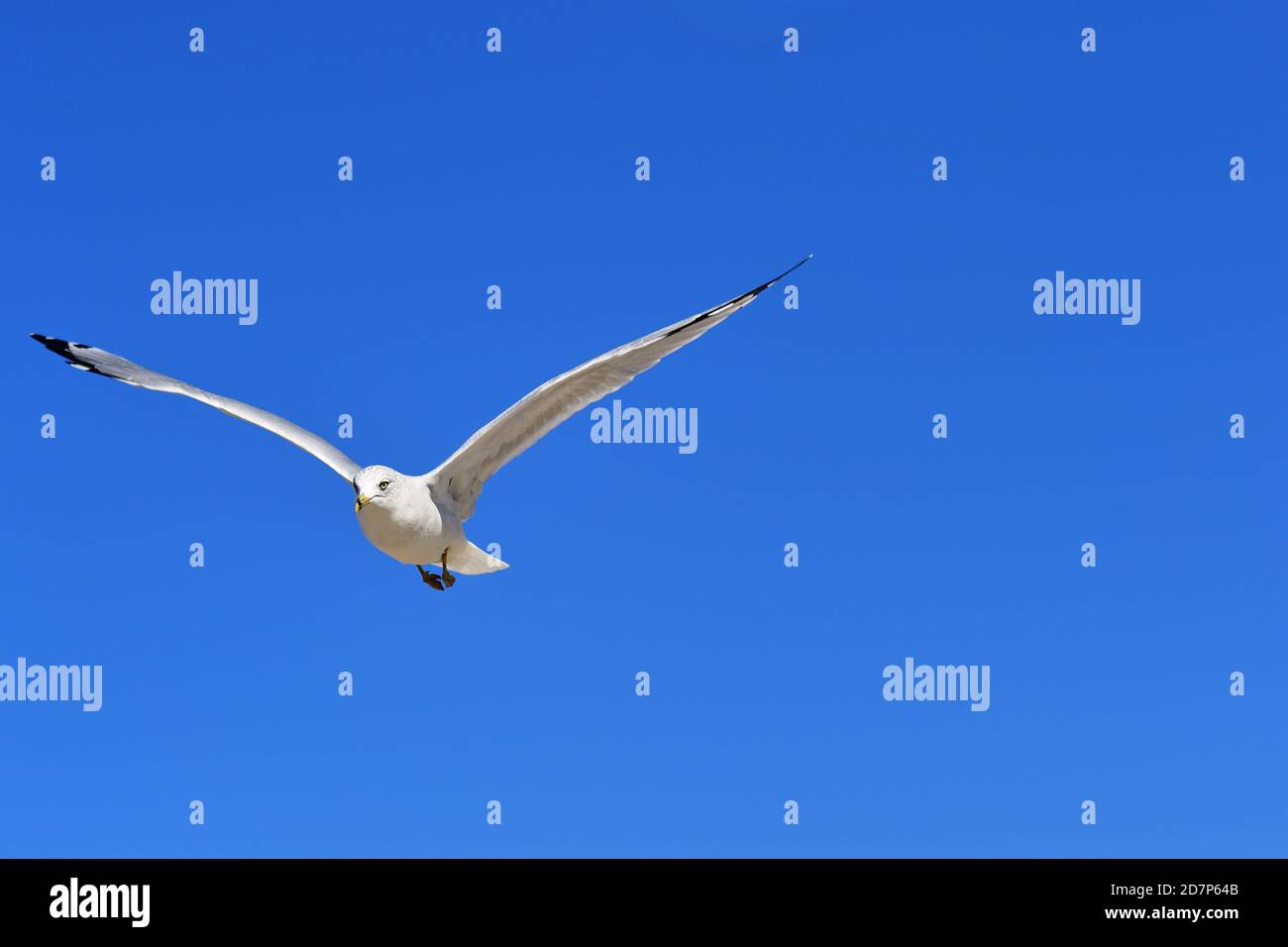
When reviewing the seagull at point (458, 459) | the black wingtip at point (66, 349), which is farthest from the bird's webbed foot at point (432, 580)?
the black wingtip at point (66, 349)

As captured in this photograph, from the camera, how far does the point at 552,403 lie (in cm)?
1136

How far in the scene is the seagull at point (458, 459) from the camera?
10898 mm

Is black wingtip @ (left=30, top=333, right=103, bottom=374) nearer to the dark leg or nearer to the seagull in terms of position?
the seagull

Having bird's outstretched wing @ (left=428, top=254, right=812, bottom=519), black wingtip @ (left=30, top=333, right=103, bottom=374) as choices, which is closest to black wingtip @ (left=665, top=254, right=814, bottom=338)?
bird's outstretched wing @ (left=428, top=254, right=812, bottom=519)

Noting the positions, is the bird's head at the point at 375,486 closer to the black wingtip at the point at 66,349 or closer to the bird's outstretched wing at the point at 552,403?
the bird's outstretched wing at the point at 552,403

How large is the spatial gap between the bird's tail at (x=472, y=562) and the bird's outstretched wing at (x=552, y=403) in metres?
0.34

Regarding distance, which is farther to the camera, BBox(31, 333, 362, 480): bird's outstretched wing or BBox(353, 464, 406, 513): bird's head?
BBox(31, 333, 362, 480): bird's outstretched wing

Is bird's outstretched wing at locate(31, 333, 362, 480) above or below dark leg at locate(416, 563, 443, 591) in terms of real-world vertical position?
above

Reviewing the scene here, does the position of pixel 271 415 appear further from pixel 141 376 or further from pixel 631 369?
pixel 631 369

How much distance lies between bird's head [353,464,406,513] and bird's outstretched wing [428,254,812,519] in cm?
47

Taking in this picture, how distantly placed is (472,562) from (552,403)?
179 centimetres

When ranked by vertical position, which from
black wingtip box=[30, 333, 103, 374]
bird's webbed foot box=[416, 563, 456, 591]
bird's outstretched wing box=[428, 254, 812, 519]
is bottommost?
bird's webbed foot box=[416, 563, 456, 591]

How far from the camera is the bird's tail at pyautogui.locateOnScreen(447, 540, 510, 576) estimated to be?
12133mm

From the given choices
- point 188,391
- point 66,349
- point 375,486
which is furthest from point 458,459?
point 66,349
